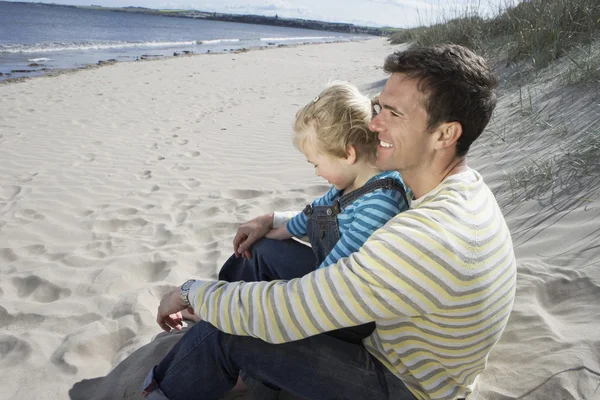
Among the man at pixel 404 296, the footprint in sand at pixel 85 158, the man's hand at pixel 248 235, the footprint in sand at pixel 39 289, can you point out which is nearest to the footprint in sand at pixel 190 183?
the footprint in sand at pixel 85 158

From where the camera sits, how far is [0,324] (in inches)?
87.9

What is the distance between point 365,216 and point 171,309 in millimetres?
733

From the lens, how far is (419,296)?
1160 millimetres

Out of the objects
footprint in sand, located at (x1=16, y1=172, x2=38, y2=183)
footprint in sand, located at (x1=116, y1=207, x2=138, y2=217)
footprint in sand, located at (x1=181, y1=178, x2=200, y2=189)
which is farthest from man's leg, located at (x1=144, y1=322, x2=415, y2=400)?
footprint in sand, located at (x1=16, y1=172, x2=38, y2=183)

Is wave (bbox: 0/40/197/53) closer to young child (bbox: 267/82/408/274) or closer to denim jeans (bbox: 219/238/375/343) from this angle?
denim jeans (bbox: 219/238/375/343)

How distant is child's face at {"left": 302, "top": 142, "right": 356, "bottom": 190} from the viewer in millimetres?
1834

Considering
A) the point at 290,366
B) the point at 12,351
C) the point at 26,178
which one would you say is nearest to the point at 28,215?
the point at 26,178

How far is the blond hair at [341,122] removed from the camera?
176 centimetres

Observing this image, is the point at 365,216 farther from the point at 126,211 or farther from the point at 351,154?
the point at 126,211

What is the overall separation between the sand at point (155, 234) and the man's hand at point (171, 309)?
319 millimetres

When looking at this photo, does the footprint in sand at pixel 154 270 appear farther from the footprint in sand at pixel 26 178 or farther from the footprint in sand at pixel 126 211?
the footprint in sand at pixel 26 178

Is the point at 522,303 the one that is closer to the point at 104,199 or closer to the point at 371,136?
Answer: the point at 371,136

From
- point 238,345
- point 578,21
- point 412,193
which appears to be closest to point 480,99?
point 412,193

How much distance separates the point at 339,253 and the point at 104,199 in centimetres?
284
